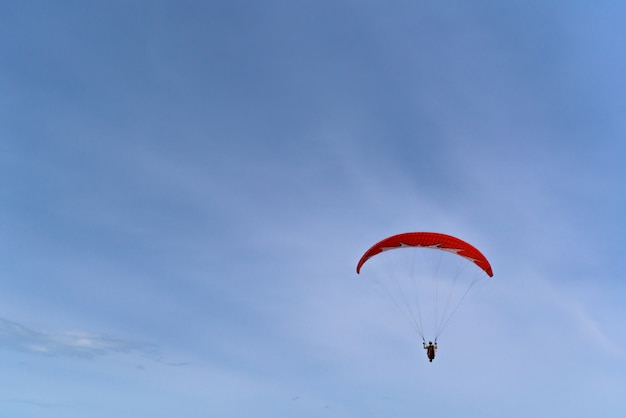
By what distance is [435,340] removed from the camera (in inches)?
1932

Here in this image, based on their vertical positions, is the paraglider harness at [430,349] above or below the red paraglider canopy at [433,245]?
below

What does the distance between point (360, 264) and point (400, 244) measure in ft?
15.0

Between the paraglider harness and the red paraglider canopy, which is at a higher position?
the red paraglider canopy

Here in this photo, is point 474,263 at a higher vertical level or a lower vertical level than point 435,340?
higher

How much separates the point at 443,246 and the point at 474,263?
466 centimetres

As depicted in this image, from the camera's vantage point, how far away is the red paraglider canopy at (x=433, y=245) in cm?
4497

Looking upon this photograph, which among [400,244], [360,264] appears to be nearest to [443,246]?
[400,244]

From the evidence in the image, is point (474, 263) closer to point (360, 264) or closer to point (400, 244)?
point (400, 244)

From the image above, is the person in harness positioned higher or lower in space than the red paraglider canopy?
lower

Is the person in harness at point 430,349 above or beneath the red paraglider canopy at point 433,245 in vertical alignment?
beneath

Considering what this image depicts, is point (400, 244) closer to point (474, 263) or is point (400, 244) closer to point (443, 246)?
point (443, 246)

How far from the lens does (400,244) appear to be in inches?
1838

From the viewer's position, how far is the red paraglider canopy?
4497 centimetres

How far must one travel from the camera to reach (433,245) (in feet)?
151
